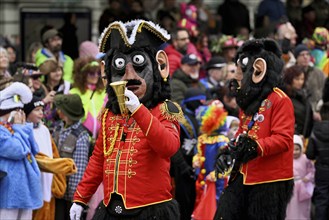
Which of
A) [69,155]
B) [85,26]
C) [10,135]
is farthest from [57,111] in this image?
[85,26]

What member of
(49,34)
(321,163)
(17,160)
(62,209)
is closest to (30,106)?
(17,160)

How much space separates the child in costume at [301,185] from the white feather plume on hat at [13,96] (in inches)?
126

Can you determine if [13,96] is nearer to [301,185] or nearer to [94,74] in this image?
[94,74]

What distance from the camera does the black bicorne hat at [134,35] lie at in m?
6.97

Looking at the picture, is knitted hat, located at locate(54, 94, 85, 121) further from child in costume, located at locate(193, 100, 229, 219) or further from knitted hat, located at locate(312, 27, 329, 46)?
knitted hat, located at locate(312, 27, 329, 46)

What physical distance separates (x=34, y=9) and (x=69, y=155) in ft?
23.2

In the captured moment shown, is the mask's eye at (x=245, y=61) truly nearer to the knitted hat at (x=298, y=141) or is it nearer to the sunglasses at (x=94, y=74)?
the knitted hat at (x=298, y=141)

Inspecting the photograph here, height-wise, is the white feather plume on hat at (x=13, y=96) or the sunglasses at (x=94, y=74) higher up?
the sunglasses at (x=94, y=74)

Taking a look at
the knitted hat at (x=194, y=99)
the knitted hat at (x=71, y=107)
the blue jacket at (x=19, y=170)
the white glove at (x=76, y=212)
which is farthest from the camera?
the knitted hat at (x=194, y=99)

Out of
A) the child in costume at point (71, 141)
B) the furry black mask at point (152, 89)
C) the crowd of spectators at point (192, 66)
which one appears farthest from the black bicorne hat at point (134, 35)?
the child in costume at point (71, 141)

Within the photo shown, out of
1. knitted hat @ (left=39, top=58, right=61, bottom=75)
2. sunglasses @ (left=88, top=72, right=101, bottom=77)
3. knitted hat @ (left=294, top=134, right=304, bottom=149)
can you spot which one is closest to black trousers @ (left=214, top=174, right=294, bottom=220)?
knitted hat @ (left=294, top=134, right=304, bottom=149)

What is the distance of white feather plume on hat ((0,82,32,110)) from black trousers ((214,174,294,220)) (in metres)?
2.13

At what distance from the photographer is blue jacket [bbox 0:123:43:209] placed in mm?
8516

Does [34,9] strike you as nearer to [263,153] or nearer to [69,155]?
[69,155]
